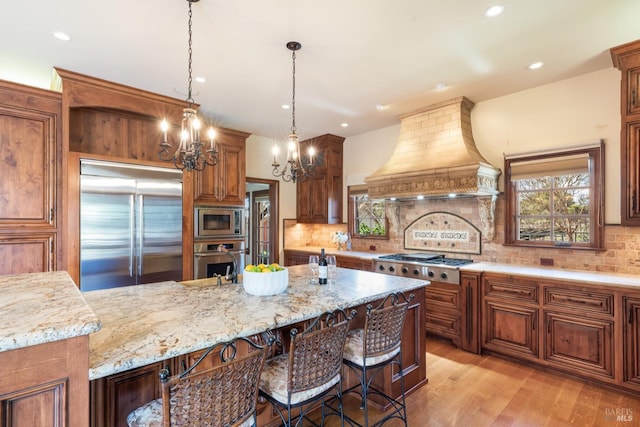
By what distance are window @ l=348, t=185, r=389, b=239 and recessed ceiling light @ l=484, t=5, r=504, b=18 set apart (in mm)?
3065

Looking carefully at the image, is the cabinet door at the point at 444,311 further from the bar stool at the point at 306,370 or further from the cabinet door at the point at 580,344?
the bar stool at the point at 306,370

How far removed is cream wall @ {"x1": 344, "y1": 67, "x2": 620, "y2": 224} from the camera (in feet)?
10.1

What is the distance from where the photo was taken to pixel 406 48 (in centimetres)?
270

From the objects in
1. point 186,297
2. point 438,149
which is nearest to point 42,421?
point 186,297

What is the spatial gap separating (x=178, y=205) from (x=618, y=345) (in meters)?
4.51

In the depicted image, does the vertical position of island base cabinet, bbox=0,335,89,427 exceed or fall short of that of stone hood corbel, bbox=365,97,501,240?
it falls short

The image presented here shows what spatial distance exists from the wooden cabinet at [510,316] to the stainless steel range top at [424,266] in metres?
0.35

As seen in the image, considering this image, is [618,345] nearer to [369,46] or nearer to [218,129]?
[369,46]

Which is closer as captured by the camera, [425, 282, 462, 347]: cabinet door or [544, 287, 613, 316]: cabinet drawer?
[544, 287, 613, 316]: cabinet drawer

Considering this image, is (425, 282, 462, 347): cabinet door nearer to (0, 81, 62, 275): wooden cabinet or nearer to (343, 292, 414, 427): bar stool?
(343, 292, 414, 427): bar stool

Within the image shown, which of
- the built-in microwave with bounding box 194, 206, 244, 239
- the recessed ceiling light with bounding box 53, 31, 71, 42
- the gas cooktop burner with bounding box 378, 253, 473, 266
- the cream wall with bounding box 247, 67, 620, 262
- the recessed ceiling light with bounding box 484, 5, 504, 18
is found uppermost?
the recessed ceiling light with bounding box 484, 5, 504, 18

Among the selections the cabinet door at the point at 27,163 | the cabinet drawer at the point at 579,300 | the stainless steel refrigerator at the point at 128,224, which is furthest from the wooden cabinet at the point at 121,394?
the cabinet drawer at the point at 579,300

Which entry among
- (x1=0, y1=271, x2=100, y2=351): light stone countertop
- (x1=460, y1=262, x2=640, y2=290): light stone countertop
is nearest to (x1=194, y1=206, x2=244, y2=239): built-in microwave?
(x1=0, y1=271, x2=100, y2=351): light stone countertop

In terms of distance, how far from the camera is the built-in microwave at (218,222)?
412cm
